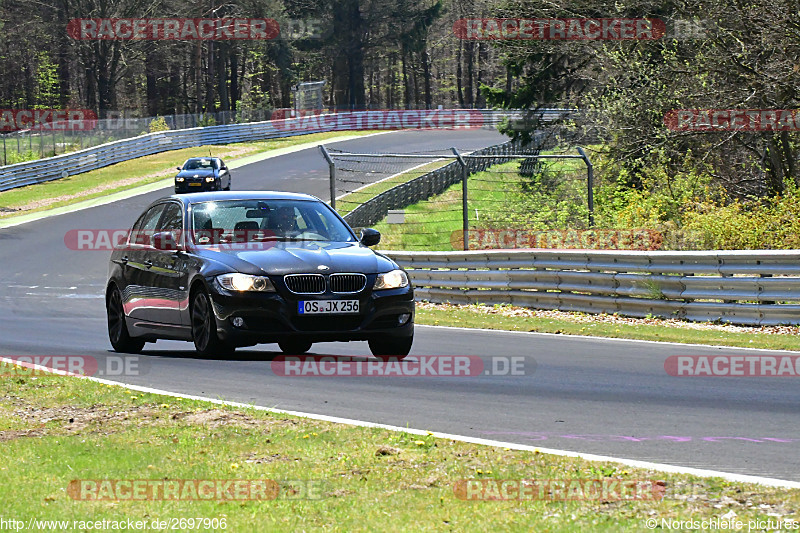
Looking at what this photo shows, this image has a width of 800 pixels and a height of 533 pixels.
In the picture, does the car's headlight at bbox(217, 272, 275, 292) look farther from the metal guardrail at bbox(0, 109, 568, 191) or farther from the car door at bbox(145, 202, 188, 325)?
the metal guardrail at bbox(0, 109, 568, 191)

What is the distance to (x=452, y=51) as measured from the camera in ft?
417

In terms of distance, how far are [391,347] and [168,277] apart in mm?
2362

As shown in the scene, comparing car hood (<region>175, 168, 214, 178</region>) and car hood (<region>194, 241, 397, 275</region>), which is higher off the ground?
car hood (<region>194, 241, 397, 275</region>)

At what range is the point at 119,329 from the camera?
516 inches

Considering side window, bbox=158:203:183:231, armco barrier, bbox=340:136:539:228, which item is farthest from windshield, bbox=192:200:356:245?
armco barrier, bbox=340:136:539:228

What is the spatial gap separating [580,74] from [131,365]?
24.4 m

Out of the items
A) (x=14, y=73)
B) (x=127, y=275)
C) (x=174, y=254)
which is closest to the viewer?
(x=174, y=254)

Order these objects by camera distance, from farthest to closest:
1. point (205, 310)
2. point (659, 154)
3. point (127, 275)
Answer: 1. point (659, 154)
2. point (127, 275)
3. point (205, 310)

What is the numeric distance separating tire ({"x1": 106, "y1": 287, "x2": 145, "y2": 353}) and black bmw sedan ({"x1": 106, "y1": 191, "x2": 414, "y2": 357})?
1.0 inches

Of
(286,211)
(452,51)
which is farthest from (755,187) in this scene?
(452,51)

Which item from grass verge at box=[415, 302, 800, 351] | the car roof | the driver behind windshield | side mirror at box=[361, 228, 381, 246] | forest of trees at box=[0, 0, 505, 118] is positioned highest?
forest of trees at box=[0, 0, 505, 118]

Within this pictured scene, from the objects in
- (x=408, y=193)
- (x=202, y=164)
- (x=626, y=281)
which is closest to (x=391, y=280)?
(x=626, y=281)

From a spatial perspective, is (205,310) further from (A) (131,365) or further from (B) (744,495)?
(B) (744,495)

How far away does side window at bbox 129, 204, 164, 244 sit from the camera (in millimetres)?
12820
